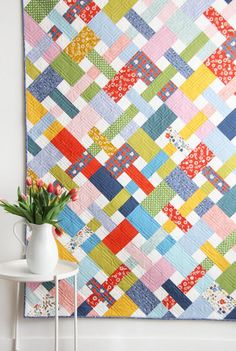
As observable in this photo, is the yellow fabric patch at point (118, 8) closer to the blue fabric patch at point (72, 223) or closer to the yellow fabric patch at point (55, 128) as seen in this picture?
the yellow fabric patch at point (55, 128)

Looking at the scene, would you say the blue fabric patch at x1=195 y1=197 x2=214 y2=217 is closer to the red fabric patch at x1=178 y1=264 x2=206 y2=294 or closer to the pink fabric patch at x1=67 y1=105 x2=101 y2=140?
the red fabric patch at x1=178 y1=264 x2=206 y2=294

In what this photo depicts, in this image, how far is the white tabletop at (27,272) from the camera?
1.80 m

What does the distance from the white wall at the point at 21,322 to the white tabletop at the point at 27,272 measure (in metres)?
0.15

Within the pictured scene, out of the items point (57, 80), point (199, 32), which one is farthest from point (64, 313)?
point (199, 32)

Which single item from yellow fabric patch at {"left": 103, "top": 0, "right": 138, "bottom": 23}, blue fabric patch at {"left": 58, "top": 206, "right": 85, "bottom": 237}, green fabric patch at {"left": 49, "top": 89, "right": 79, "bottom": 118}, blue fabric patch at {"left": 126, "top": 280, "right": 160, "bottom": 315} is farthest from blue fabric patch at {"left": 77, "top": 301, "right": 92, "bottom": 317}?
yellow fabric patch at {"left": 103, "top": 0, "right": 138, "bottom": 23}

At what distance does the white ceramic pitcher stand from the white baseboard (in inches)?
17.6

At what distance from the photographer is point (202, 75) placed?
2.09 m

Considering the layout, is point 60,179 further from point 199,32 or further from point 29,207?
point 199,32

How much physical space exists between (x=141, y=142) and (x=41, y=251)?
0.63 meters

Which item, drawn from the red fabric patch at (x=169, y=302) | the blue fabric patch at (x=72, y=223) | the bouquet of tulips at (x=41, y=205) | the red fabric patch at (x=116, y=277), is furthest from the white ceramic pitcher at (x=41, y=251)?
the red fabric patch at (x=169, y=302)

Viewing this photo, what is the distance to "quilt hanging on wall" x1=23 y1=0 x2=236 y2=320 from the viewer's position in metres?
2.09

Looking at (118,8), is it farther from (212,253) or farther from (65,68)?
(212,253)

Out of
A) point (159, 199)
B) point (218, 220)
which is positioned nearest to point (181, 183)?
point (159, 199)

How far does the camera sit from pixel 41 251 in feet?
6.12
